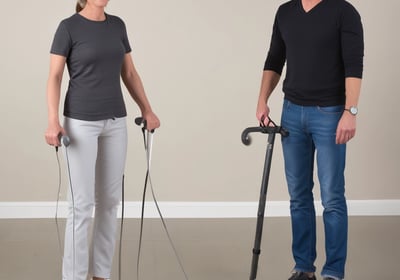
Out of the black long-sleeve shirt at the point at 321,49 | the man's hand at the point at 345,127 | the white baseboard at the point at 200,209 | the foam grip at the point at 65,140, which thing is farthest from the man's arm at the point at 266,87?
the white baseboard at the point at 200,209

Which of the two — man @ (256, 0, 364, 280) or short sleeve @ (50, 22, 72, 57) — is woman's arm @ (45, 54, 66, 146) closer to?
short sleeve @ (50, 22, 72, 57)

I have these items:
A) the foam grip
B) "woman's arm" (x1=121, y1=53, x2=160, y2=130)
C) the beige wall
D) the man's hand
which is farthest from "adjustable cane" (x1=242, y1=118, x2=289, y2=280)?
the beige wall

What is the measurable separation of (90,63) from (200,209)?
2.30m

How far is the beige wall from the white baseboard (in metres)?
0.05

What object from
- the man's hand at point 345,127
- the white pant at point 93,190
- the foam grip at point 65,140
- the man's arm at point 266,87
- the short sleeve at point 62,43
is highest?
the short sleeve at point 62,43

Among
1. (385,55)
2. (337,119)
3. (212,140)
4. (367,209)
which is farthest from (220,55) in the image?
(337,119)

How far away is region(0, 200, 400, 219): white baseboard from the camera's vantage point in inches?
201

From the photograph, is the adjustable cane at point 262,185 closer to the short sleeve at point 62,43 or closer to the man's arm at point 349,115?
the man's arm at point 349,115

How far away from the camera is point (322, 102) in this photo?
3264 millimetres

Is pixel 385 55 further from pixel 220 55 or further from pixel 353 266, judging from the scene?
pixel 353 266

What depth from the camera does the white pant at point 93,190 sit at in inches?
124

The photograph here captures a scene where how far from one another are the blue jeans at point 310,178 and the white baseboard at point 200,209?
1.72 meters

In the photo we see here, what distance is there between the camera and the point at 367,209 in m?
5.32

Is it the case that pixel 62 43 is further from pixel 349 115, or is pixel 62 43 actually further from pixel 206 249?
pixel 206 249
